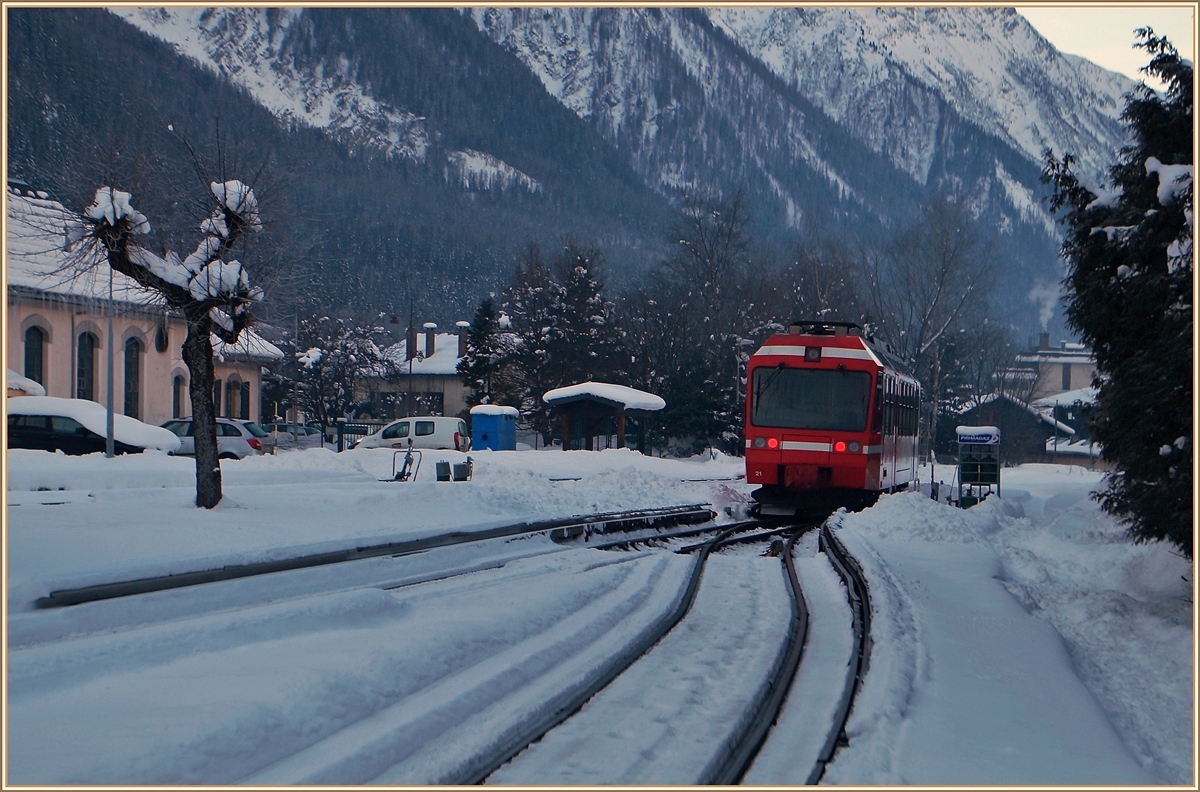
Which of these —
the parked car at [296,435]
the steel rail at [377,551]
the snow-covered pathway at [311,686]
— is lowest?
the snow-covered pathway at [311,686]

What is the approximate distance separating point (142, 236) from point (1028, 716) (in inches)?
502

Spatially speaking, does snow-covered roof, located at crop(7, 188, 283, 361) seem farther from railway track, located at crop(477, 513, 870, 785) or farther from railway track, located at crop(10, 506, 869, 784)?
railway track, located at crop(477, 513, 870, 785)

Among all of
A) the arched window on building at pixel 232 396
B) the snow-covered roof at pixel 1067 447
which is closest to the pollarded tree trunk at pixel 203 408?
the arched window on building at pixel 232 396

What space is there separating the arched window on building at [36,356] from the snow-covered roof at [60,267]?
240 cm

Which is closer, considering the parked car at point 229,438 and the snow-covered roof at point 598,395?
the parked car at point 229,438

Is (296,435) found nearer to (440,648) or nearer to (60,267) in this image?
(60,267)

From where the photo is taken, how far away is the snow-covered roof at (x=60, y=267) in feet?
52.0

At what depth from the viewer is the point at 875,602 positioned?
11.5m

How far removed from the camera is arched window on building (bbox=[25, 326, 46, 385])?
129 ft

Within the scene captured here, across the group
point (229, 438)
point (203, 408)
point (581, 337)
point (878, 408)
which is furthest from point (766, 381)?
point (581, 337)

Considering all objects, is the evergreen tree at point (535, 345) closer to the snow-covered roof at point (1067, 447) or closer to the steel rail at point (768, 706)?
the snow-covered roof at point (1067, 447)

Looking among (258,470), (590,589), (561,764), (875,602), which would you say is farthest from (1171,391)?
(258,470)

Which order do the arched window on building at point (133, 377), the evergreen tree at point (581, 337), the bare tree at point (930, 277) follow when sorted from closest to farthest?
the arched window on building at point (133, 377), the bare tree at point (930, 277), the evergreen tree at point (581, 337)

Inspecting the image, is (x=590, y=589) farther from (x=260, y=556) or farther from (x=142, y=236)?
(x=142, y=236)
